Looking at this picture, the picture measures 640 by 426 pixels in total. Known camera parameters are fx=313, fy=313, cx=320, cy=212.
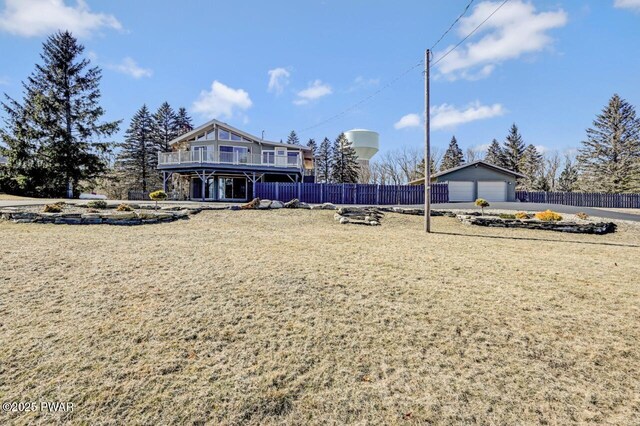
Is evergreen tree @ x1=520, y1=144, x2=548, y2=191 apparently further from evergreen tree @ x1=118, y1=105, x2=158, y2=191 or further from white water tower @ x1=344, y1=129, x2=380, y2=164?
evergreen tree @ x1=118, y1=105, x2=158, y2=191

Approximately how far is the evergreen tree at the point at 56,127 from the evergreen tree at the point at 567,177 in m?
54.4

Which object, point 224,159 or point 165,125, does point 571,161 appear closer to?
point 224,159

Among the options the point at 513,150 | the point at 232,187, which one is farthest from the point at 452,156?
the point at 232,187

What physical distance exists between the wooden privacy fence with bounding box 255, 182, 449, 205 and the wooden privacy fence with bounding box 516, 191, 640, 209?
1575 centimetres

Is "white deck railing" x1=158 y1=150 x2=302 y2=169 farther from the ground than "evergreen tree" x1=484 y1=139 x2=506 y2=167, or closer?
closer

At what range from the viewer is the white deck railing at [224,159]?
72.8 ft

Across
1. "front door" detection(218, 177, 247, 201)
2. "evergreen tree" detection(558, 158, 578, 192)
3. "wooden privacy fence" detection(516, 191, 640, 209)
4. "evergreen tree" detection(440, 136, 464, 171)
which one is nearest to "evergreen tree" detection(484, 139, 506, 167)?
"evergreen tree" detection(440, 136, 464, 171)

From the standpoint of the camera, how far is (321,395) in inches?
88.4

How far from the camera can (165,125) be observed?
3981 centimetres

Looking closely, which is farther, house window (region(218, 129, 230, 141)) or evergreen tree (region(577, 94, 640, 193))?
evergreen tree (region(577, 94, 640, 193))

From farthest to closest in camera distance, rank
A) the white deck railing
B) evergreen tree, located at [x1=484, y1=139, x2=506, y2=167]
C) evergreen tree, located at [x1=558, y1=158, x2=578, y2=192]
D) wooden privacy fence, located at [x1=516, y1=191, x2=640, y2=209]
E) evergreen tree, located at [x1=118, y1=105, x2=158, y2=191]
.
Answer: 1. evergreen tree, located at [x1=558, y1=158, x2=578, y2=192]
2. evergreen tree, located at [x1=484, y1=139, x2=506, y2=167]
3. evergreen tree, located at [x1=118, y1=105, x2=158, y2=191]
4. wooden privacy fence, located at [x1=516, y1=191, x2=640, y2=209]
5. the white deck railing

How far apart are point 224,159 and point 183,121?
23673 mm

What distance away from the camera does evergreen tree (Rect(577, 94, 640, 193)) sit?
3173 centimetres

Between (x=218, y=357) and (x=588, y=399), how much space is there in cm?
282
